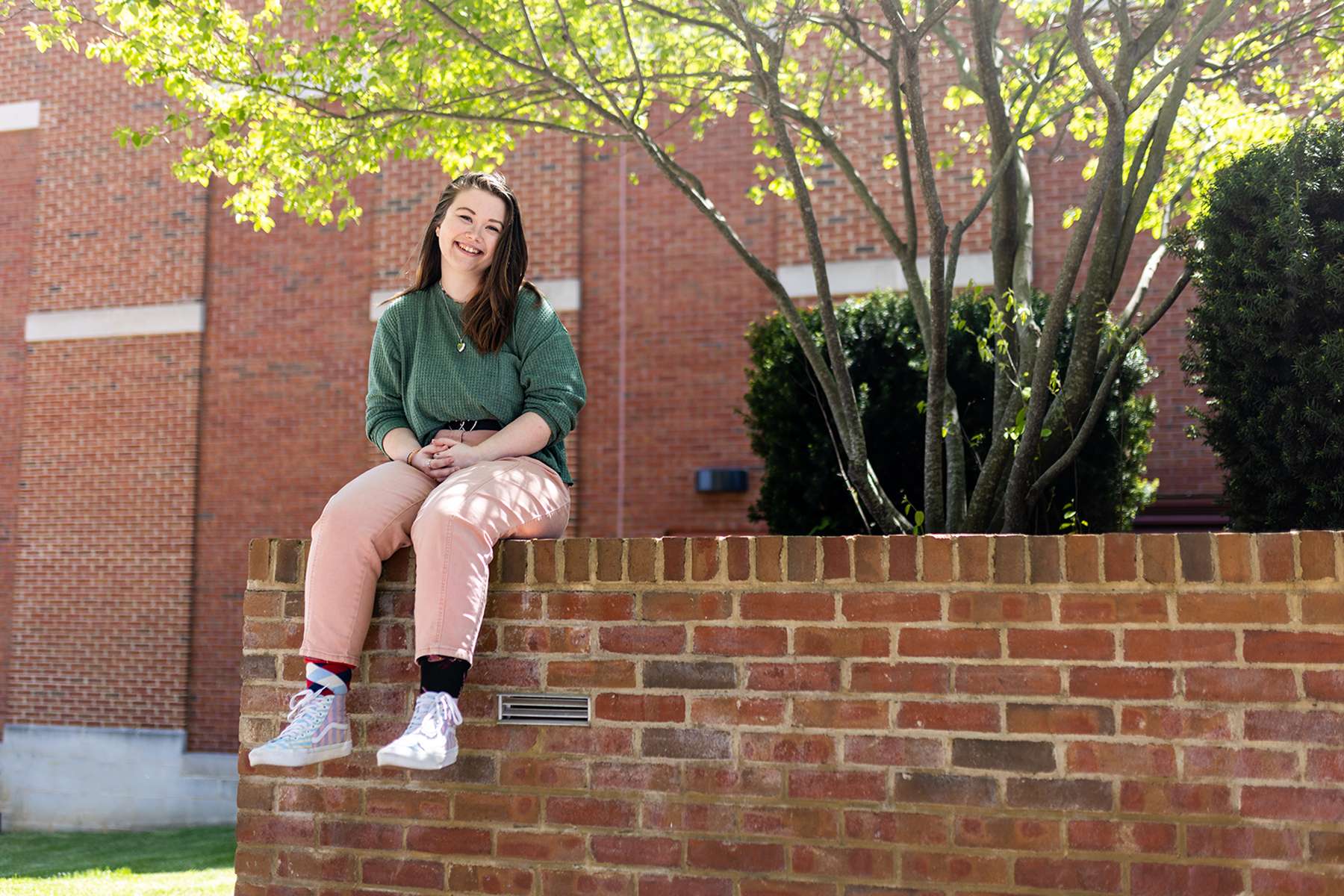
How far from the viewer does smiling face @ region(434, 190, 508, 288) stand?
9.85ft

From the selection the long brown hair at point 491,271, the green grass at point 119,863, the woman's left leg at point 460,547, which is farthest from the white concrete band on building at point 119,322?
the woman's left leg at point 460,547

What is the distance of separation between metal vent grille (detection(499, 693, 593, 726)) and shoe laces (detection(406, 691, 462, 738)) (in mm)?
238

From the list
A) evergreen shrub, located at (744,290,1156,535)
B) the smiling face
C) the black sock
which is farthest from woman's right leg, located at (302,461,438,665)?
evergreen shrub, located at (744,290,1156,535)

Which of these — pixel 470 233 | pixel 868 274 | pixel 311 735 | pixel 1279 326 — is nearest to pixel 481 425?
pixel 470 233

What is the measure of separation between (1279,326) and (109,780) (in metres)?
10.3

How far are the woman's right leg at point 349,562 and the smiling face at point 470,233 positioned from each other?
0.74m

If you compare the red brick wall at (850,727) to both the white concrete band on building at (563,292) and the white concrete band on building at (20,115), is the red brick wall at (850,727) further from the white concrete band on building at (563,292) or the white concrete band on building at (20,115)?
the white concrete band on building at (20,115)

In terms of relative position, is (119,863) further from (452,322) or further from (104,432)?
(452,322)

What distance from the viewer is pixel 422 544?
2436mm

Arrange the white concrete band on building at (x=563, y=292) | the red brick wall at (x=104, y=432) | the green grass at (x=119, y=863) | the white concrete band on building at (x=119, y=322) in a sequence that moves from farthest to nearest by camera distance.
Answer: the white concrete band on building at (x=119, y=322), the red brick wall at (x=104, y=432), the white concrete band on building at (x=563, y=292), the green grass at (x=119, y=863)

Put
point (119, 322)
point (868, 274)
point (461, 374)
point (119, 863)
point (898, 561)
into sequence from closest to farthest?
point (898, 561) → point (461, 374) → point (119, 863) → point (868, 274) → point (119, 322)

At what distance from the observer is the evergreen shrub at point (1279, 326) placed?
3.87m

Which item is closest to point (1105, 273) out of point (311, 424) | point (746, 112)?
point (746, 112)

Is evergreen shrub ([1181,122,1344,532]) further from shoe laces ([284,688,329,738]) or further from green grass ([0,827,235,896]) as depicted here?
green grass ([0,827,235,896])
